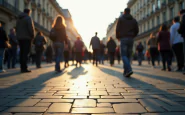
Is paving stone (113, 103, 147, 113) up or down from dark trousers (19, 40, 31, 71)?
down

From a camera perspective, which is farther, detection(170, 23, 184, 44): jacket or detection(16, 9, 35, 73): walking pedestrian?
detection(170, 23, 184, 44): jacket

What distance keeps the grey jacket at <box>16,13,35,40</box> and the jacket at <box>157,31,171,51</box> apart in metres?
4.80

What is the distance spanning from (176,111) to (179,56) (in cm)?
550

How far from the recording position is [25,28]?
20.6 feet

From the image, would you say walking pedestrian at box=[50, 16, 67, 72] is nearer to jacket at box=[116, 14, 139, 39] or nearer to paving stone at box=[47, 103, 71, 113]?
jacket at box=[116, 14, 139, 39]

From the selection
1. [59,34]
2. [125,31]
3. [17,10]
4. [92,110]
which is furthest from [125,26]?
[17,10]

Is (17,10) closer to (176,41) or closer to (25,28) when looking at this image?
(25,28)

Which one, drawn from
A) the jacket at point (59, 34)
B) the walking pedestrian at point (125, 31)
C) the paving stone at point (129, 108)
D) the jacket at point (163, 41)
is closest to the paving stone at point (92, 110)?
the paving stone at point (129, 108)

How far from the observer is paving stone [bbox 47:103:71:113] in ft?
6.09

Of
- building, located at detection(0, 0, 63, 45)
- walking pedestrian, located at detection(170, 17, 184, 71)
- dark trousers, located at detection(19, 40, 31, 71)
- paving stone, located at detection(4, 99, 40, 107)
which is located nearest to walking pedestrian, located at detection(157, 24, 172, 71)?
walking pedestrian, located at detection(170, 17, 184, 71)

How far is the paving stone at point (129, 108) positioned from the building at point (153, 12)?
28.8m

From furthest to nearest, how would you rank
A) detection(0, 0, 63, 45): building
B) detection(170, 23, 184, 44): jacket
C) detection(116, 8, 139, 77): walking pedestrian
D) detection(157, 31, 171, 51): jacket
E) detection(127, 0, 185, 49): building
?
detection(127, 0, 185, 49): building < detection(0, 0, 63, 45): building < detection(157, 31, 171, 51): jacket < detection(170, 23, 184, 44): jacket < detection(116, 8, 139, 77): walking pedestrian

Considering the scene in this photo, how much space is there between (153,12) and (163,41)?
105 feet

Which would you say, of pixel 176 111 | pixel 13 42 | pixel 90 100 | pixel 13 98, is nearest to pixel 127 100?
pixel 90 100
